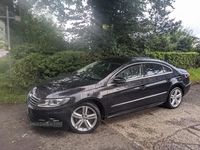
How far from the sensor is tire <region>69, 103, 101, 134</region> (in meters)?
3.64

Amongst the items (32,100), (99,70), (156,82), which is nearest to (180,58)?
(156,82)

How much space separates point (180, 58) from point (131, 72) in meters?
6.84

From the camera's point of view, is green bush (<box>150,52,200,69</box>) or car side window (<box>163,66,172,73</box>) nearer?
car side window (<box>163,66,172,73</box>)

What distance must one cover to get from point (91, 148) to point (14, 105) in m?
3.00

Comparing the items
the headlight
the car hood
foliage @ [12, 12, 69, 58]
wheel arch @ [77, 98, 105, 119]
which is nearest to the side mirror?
the car hood

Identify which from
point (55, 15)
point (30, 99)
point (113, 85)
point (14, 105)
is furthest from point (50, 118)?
point (55, 15)

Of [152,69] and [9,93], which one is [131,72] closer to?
[152,69]

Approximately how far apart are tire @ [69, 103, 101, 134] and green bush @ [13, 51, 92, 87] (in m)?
3.00

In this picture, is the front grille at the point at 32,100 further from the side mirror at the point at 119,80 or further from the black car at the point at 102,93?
the side mirror at the point at 119,80

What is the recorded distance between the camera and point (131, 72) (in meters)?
4.43

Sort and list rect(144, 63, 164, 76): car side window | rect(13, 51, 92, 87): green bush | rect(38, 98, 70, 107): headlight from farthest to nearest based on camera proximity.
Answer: rect(13, 51, 92, 87): green bush → rect(144, 63, 164, 76): car side window → rect(38, 98, 70, 107): headlight

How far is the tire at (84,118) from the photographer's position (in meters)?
3.64

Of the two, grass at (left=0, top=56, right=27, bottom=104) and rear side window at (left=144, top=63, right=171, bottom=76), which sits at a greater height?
rear side window at (left=144, top=63, right=171, bottom=76)

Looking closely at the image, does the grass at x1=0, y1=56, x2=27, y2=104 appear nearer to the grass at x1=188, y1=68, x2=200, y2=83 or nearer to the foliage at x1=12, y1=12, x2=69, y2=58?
the foliage at x1=12, y1=12, x2=69, y2=58
